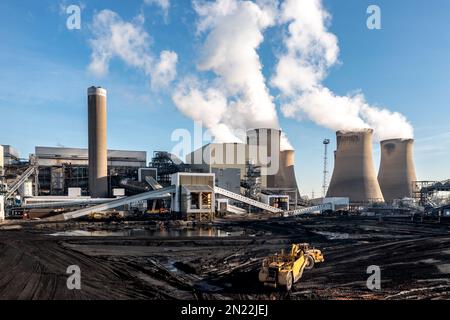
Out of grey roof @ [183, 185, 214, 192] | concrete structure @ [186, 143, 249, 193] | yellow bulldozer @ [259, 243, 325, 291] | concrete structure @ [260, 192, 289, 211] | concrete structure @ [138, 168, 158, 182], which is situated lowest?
concrete structure @ [260, 192, 289, 211]

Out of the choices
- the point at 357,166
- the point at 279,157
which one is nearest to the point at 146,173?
the point at 279,157

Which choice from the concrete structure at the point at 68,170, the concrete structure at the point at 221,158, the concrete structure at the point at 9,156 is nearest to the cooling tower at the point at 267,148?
the concrete structure at the point at 221,158

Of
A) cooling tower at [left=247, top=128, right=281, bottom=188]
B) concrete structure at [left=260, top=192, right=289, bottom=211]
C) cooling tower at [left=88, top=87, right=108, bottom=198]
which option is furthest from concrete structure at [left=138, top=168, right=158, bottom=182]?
concrete structure at [left=260, top=192, right=289, bottom=211]

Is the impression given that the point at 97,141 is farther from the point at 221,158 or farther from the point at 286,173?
the point at 286,173

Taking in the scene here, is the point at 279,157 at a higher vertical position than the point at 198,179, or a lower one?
higher

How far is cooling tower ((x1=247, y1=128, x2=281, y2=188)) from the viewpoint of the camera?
232 ft

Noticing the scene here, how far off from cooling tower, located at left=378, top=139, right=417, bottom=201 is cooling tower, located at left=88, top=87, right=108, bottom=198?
46.6 meters

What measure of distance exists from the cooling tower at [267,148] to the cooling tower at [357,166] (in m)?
17.1

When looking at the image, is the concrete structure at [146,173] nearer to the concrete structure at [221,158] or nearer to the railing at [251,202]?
the concrete structure at [221,158]

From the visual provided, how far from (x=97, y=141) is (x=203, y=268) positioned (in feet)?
152

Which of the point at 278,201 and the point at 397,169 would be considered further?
the point at 397,169

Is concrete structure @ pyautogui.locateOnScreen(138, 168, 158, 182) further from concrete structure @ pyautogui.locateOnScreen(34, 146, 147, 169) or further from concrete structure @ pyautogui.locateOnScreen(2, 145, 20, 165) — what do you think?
concrete structure @ pyautogui.locateOnScreen(2, 145, 20, 165)

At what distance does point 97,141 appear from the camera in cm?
5756
